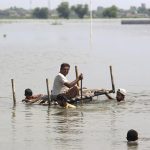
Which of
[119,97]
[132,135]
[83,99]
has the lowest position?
[119,97]

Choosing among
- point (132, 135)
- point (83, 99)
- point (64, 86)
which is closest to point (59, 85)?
point (64, 86)

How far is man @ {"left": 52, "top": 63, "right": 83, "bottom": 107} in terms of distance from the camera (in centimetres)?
2363

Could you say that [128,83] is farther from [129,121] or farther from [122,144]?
[122,144]

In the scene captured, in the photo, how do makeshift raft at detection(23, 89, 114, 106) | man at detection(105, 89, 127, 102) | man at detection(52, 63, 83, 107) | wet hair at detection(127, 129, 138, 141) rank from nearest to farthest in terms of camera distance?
wet hair at detection(127, 129, 138, 141) < man at detection(52, 63, 83, 107) < makeshift raft at detection(23, 89, 114, 106) < man at detection(105, 89, 127, 102)

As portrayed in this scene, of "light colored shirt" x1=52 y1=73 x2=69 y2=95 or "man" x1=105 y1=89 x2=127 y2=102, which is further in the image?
"man" x1=105 y1=89 x2=127 y2=102

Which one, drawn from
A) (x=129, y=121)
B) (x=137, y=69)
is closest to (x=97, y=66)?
(x=137, y=69)

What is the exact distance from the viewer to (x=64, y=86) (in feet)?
78.5

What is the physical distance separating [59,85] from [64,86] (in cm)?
17

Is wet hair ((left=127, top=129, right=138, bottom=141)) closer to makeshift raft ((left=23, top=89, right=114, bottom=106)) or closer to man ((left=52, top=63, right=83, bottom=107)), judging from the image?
man ((left=52, top=63, right=83, bottom=107))

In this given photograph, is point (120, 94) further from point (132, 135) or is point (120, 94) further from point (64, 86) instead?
point (132, 135)

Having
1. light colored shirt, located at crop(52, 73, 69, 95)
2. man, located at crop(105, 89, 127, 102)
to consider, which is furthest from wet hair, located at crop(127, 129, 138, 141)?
man, located at crop(105, 89, 127, 102)

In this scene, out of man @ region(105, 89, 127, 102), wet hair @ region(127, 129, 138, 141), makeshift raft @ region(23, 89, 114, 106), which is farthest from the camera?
man @ region(105, 89, 127, 102)

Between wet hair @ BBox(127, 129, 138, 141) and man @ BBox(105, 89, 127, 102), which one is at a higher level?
wet hair @ BBox(127, 129, 138, 141)

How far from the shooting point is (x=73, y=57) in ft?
178
